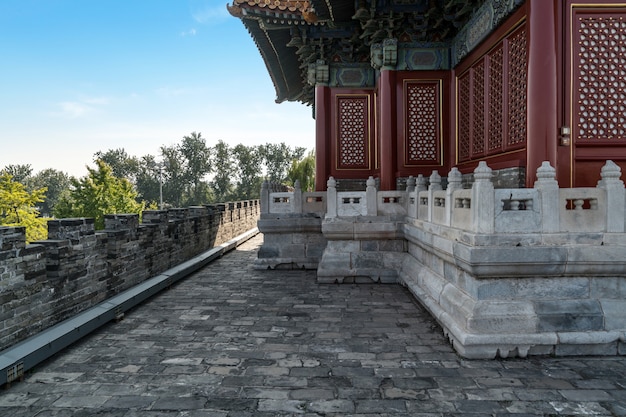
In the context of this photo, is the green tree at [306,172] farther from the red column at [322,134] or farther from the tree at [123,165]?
the tree at [123,165]

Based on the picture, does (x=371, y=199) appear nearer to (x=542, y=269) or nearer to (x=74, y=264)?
(x=542, y=269)

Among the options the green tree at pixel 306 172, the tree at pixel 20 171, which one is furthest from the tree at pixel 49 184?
the green tree at pixel 306 172

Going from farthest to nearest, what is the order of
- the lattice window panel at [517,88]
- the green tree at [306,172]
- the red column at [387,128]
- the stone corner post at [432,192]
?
the green tree at [306,172], the red column at [387,128], the stone corner post at [432,192], the lattice window panel at [517,88]

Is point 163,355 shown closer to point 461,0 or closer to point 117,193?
point 461,0

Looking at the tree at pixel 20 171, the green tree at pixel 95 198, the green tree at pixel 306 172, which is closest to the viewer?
the green tree at pixel 306 172

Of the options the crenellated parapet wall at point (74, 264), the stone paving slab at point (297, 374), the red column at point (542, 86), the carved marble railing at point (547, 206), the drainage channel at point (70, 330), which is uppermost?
the red column at point (542, 86)

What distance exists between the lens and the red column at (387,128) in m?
8.49

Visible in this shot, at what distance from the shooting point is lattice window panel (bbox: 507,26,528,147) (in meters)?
5.62

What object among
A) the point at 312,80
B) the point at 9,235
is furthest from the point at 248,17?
the point at 9,235

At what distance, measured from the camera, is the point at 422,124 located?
8625 millimetres

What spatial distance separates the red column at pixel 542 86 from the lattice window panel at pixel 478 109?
1835 millimetres

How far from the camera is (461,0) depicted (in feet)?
23.3

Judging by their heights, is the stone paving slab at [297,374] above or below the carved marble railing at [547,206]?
below

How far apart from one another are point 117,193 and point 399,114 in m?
34.0
